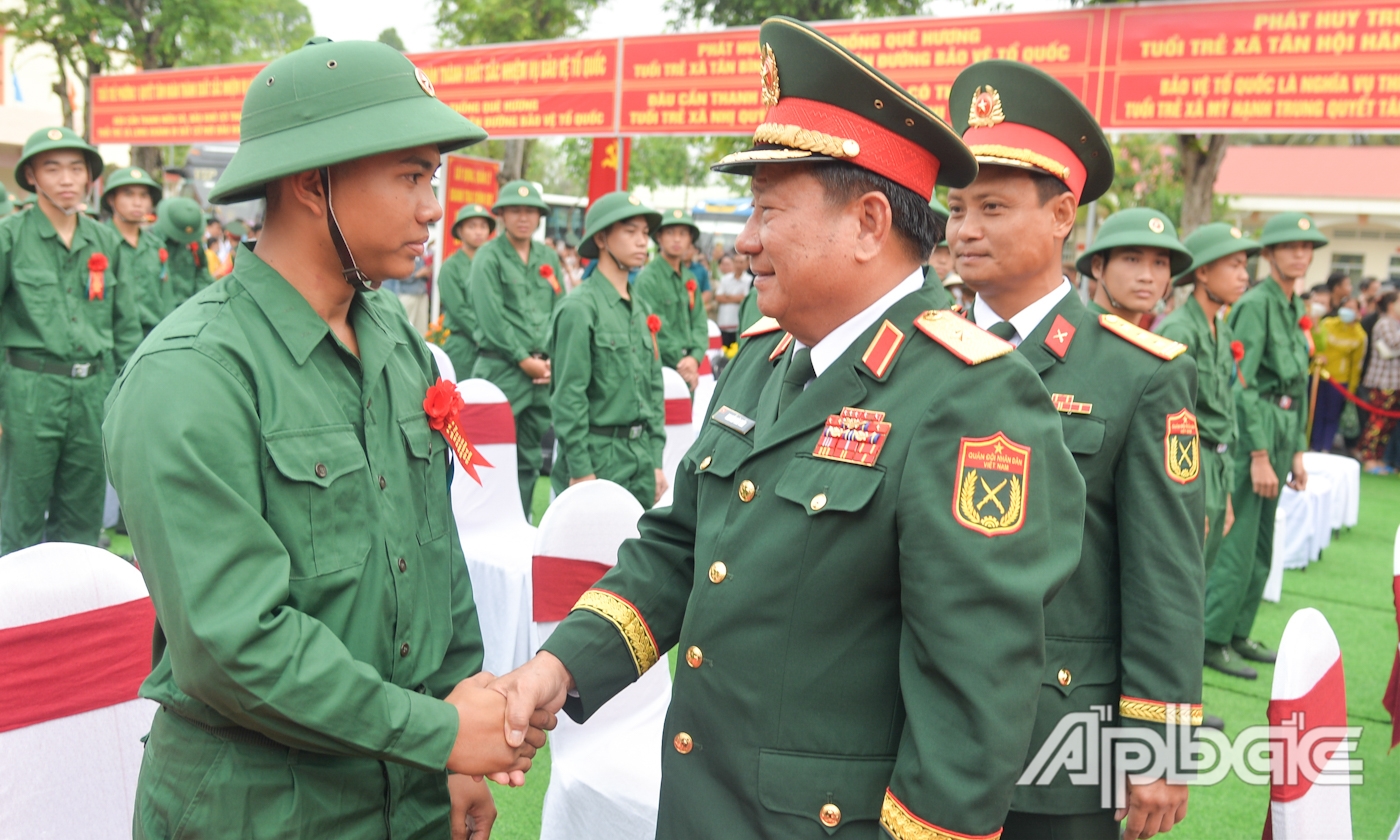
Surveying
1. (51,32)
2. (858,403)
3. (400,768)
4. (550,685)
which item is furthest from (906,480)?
(51,32)

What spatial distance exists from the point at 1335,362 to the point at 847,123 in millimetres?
12425

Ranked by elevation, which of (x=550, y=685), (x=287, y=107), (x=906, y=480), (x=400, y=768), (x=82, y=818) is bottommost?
(x=82, y=818)

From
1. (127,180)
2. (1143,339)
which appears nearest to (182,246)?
(127,180)

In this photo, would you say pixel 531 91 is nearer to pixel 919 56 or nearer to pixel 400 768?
pixel 919 56

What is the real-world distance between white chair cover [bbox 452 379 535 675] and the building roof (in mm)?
25174

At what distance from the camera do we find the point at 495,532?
448 centimetres

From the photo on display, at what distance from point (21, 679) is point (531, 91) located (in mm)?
9424

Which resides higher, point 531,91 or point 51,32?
point 51,32

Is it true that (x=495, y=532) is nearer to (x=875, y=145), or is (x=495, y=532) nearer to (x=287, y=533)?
(x=287, y=533)

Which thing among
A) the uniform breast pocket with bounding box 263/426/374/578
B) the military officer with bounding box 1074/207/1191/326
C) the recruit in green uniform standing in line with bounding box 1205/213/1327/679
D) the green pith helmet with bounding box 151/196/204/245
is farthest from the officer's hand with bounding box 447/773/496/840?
the green pith helmet with bounding box 151/196/204/245

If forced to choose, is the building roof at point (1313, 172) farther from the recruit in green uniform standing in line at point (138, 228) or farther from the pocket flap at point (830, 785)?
the pocket flap at point (830, 785)

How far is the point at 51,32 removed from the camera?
16.0 meters

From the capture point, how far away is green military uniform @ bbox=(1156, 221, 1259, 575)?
434cm

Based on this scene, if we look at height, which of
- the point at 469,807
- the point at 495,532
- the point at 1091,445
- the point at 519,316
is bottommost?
the point at 495,532
